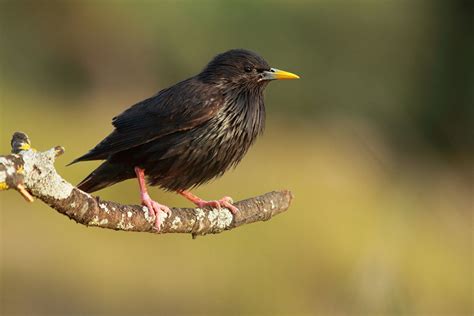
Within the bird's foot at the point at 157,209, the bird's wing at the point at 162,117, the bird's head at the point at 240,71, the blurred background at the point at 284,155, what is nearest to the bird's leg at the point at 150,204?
the bird's foot at the point at 157,209

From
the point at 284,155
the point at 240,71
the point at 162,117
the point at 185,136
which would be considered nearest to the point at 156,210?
the point at 185,136

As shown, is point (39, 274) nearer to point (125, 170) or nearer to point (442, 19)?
point (125, 170)

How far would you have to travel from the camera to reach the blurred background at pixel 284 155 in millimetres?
9713

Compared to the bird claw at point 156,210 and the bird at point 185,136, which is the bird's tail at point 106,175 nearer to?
the bird at point 185,136

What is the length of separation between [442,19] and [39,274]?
44.3ft

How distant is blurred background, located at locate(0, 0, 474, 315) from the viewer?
9713 mm

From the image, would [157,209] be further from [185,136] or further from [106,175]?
[106,175]

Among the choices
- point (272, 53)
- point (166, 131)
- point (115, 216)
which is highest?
point (272, 53)

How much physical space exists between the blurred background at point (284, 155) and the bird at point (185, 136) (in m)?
1.91

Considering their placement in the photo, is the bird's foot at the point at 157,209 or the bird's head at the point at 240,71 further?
the bird's head at the point at 240,71

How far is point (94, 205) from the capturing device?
13.0 ft

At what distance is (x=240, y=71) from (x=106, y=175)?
3.45 ft

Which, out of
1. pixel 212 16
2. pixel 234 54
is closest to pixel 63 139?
pixel 212 16

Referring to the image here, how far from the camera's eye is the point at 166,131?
5234 mm
